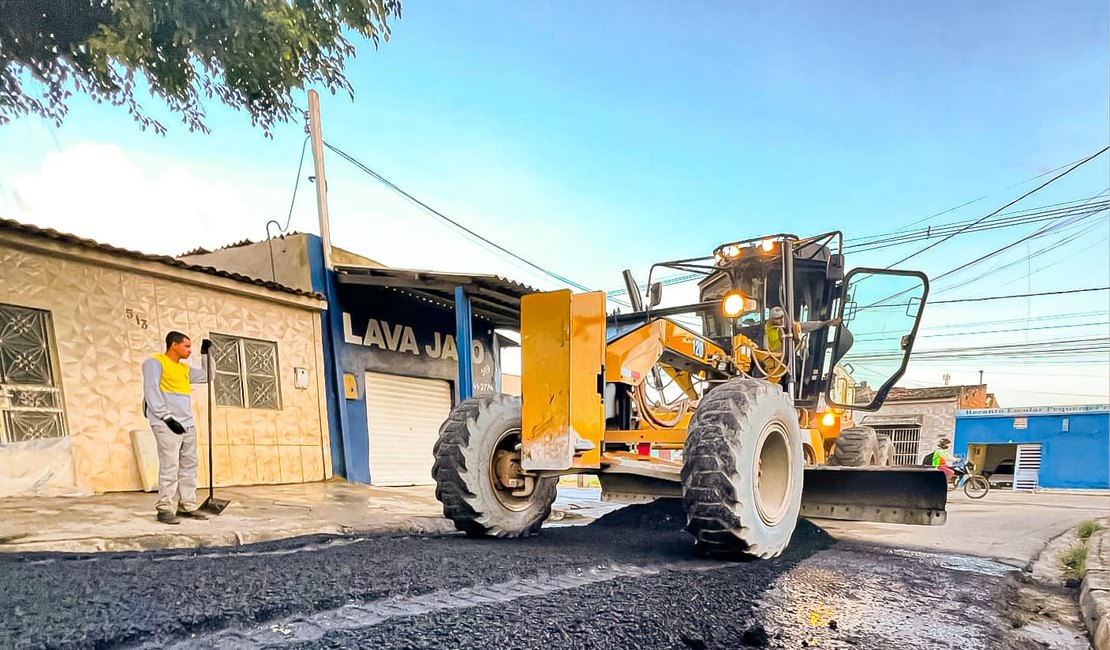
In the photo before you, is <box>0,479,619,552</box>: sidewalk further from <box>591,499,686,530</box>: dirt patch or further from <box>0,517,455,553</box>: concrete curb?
<box>591,499,686,530</box>: dirt patch

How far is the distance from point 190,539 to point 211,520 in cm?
82

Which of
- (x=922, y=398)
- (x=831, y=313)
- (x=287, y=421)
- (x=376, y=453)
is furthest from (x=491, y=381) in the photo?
(x=922, y=398)

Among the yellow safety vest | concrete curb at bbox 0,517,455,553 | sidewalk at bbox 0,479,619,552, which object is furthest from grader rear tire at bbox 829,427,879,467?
the yellow safety vest

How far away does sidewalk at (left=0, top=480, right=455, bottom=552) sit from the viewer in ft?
12.9

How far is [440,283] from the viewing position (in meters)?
8.48

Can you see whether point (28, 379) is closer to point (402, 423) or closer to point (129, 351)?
point (129, 351)

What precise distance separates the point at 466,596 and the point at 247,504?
4383 millimetres

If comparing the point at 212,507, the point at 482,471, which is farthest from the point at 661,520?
the point at 212,507

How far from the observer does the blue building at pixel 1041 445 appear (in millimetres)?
22500

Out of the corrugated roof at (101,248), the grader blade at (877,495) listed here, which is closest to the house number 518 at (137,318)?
the corrugated roof at (101,248)

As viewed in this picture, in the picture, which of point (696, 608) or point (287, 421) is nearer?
point (696, 608)

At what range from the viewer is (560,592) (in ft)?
8.66

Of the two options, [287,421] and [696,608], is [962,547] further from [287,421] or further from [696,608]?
[287,421]

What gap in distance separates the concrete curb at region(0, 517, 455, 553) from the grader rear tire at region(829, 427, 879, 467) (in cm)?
361
